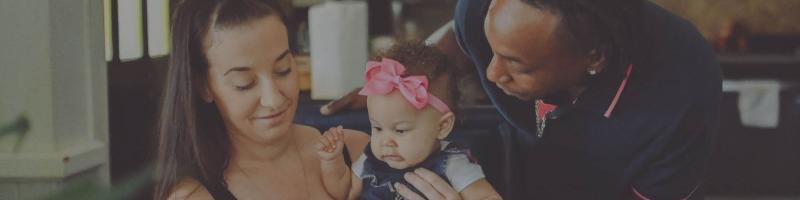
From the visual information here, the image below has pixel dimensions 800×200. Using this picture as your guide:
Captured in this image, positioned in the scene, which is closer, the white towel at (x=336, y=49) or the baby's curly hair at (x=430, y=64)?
the baby's curly hair at (x=430, y=64)

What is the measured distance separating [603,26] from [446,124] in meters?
0.21

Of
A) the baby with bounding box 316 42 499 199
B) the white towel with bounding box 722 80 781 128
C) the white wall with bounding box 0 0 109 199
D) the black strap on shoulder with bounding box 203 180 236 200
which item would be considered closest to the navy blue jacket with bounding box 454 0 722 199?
the baby with bounding box 316 42 499 199

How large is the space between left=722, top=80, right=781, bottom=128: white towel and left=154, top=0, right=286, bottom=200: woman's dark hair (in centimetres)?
147

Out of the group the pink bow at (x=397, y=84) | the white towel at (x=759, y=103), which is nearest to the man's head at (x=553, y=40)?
the pink bow at (x=397, y=84)

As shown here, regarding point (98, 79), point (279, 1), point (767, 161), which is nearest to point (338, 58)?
point (279, 1)

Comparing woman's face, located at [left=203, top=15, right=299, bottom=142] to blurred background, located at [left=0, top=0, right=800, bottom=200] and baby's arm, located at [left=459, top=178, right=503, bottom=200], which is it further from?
baby's arm, located at [left=459, top=178, right=503, bottom=200]

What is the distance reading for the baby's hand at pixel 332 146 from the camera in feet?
3.59

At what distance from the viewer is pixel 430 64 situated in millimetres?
1015

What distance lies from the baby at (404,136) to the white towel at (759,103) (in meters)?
1.30

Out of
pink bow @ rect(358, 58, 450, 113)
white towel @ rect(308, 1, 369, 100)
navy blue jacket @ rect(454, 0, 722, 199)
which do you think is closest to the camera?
A: pink bow @ rect(358, 58, 450, 113)

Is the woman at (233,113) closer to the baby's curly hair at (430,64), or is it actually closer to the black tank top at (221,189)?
the black tank top at (221,189)

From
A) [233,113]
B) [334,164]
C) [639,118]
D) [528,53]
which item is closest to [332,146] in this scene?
[334,164]

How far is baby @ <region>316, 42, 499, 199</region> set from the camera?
102 cm

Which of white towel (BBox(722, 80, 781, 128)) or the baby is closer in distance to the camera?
the baby
